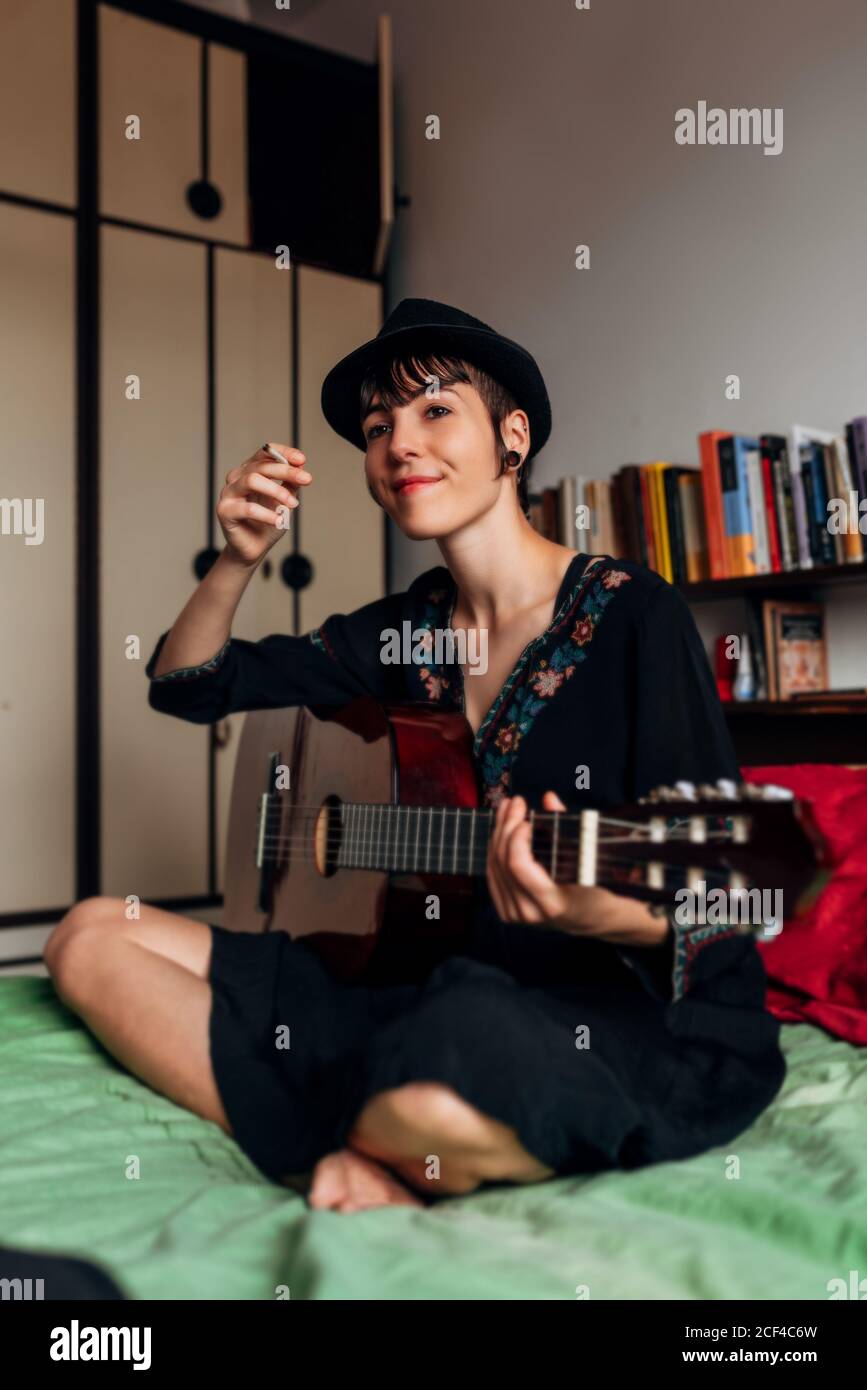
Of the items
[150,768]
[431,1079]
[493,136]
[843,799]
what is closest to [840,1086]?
[843,799]

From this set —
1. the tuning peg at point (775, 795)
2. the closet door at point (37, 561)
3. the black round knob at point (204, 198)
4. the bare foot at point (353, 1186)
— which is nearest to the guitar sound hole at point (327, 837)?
the bare foot at point (353, 1186)

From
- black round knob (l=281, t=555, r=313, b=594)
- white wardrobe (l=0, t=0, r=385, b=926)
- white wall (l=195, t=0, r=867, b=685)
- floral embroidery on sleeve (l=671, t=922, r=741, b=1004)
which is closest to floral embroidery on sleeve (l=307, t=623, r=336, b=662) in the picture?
floral embroidery on sleeve (l=671, t=922, r=741, b=1004)

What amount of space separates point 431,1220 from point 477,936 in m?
0.40

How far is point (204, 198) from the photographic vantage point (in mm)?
3441

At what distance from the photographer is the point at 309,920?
142 cm

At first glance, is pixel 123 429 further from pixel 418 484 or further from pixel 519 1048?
pixel 519 1048

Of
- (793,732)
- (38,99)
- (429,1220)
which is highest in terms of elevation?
(38,99)

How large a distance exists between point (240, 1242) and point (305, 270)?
131 inches

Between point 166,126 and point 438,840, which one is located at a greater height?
point 166,126

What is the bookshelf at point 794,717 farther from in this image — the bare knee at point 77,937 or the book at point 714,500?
the bare knee at point 77,937

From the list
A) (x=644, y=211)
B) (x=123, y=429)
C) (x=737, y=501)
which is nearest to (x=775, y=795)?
(x=737, y=501)

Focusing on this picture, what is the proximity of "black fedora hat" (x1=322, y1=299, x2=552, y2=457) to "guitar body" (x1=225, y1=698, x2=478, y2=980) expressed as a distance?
413 millimetres

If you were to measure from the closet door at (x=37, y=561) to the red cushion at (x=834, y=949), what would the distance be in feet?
7.28

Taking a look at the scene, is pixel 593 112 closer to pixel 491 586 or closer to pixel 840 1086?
pixel 491 586
